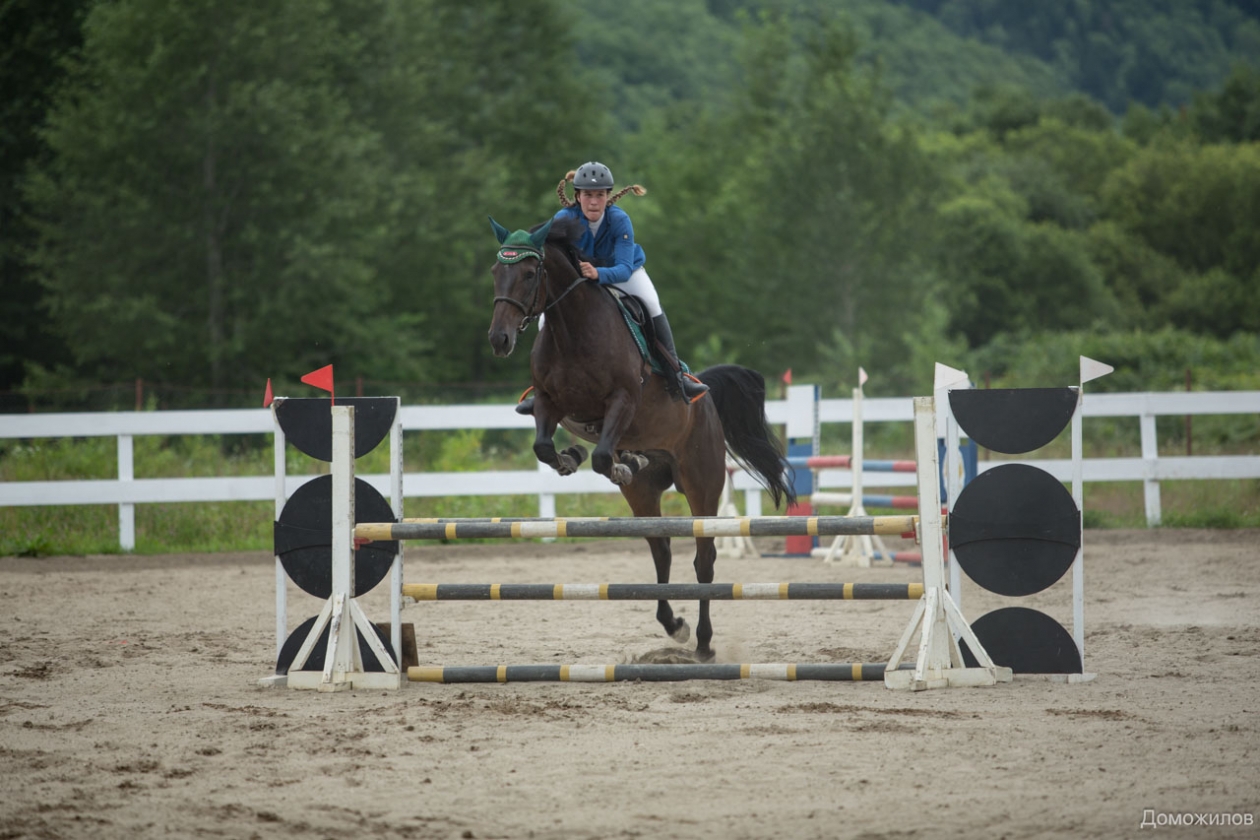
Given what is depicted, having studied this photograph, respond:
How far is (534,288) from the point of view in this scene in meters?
5.43

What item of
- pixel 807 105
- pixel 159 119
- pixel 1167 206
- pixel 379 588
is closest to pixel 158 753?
pixel 379 588

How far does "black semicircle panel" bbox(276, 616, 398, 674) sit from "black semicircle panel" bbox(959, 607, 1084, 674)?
264cm

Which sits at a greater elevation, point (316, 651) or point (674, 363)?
point (674, 363)

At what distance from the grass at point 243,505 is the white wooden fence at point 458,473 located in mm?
387

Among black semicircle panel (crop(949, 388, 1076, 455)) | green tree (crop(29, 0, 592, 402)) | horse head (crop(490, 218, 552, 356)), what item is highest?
green tree (crop(29, 0, 592, 402))

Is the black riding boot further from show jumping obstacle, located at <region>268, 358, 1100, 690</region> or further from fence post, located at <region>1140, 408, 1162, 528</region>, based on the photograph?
fence post, located at <region>1140, 408, 1162, 528</region>

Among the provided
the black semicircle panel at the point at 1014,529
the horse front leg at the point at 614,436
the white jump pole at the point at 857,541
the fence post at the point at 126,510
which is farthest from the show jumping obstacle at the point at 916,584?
the fence post at the point at 126,510

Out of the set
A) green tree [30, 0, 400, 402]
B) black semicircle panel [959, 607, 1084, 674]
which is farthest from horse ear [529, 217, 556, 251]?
green tree [30, 0, 400, 402]

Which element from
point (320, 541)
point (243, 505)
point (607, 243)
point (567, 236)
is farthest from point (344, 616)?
point (243, 505)

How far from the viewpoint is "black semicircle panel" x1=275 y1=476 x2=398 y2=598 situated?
5.46 m

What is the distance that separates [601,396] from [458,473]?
6045mm

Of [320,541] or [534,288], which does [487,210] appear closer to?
[534,288]

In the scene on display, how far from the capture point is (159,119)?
22156 millimetres

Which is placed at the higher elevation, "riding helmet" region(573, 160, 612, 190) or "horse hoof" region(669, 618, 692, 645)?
"riding helmet" region(573, 160, 612, 190)
